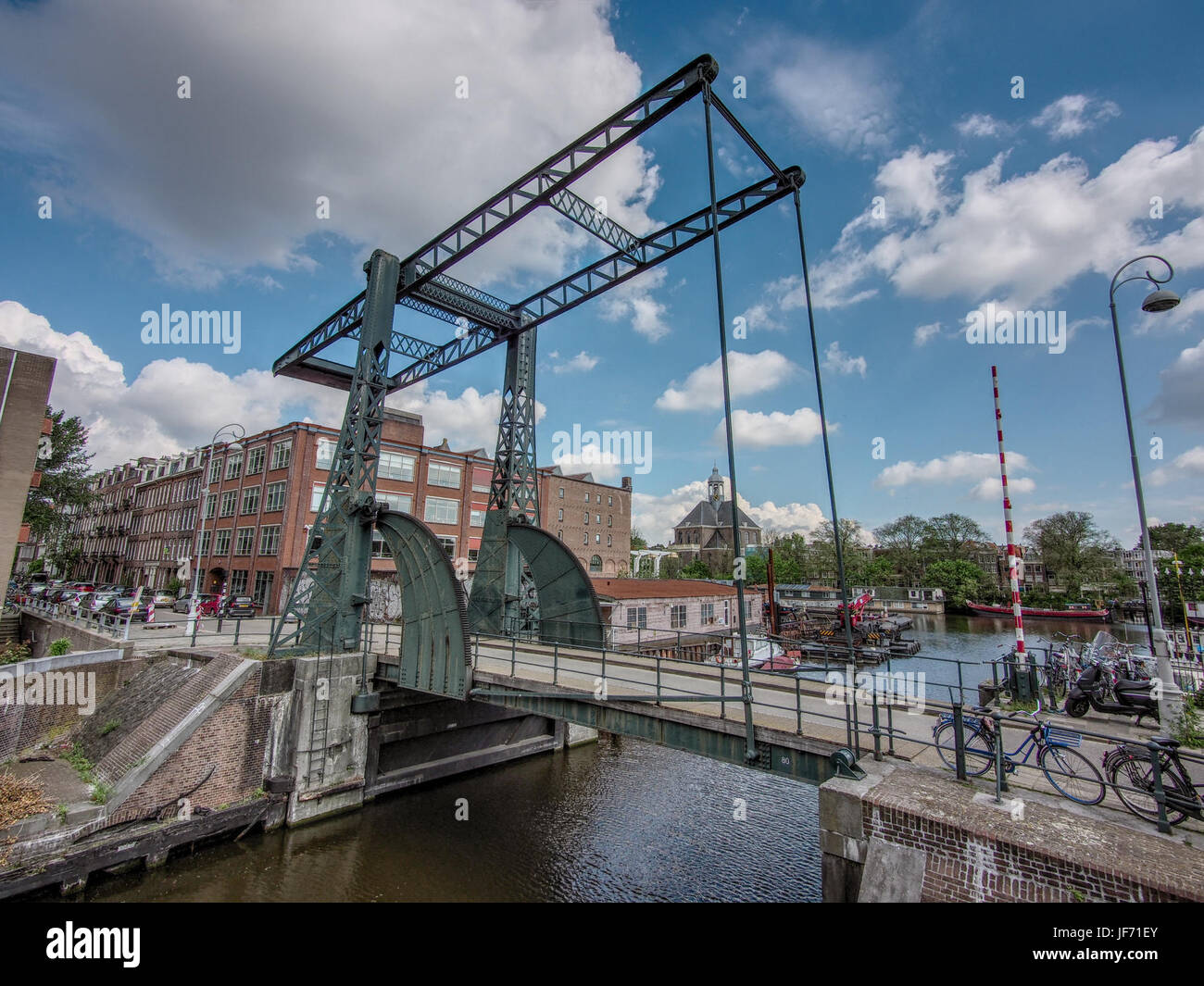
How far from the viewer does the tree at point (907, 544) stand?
261 feet

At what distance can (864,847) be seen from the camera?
528 cm

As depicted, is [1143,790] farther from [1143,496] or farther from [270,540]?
[270,540]

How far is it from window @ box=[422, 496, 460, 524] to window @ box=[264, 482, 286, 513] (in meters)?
7.78

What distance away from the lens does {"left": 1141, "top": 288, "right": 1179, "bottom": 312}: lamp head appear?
873 cm

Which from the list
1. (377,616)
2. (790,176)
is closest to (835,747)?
(790,176)

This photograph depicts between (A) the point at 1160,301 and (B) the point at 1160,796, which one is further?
(A) the point at 1160,301

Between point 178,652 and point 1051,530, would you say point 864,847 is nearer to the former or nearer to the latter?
point 178,652

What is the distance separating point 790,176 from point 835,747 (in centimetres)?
936

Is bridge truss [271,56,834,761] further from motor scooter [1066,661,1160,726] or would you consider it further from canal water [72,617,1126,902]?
motor scooter [1066,661,1160,726]

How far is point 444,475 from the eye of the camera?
3556cm

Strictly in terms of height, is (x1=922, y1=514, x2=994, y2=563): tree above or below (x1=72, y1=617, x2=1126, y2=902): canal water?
above

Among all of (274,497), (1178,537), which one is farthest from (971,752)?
(1178,537)

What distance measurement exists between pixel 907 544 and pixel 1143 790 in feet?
295

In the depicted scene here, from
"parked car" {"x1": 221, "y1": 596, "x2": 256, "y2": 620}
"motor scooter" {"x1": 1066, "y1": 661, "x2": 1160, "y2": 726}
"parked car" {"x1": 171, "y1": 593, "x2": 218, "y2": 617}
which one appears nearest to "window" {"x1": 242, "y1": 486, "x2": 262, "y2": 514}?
"parked car" {"x1": 171, "y1": 593, "x2": 218, "y2": 617}
